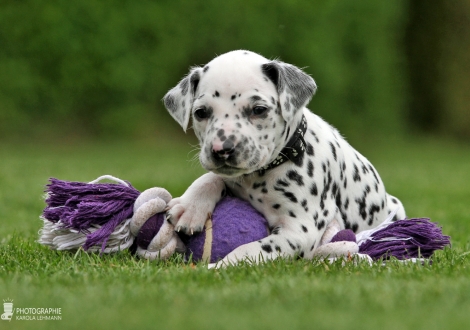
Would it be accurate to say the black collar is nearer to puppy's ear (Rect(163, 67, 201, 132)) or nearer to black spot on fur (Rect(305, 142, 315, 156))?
black spot on fur (Rect(305, 142, 315, 156))

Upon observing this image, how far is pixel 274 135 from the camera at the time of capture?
169 inches

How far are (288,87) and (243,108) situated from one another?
34cm

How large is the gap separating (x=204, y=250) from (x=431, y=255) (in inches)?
55.1

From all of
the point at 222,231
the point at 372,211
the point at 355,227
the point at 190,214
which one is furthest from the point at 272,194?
the point at 372,211

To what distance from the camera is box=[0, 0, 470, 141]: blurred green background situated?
1505cm

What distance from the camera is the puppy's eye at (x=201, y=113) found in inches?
168

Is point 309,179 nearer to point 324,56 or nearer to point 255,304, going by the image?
point 255,304

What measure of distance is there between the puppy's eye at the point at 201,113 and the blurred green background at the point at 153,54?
1148cm

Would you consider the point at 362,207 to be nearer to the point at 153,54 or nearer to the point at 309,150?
the point at 309,150

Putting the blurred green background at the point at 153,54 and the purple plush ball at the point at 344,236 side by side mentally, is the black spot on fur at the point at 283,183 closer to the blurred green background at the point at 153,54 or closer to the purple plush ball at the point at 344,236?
the purple plush ball at the point at 344,236

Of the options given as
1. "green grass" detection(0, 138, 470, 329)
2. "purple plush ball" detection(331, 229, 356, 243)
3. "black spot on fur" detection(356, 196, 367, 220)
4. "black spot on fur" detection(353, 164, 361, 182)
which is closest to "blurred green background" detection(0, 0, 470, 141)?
"green grass" detection(0, 138, 470, 329)

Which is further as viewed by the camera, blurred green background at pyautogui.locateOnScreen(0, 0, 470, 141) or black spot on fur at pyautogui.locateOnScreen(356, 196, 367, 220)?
blurred green background at pyautogui.locateOnScreen(0, 0, 470, 141)

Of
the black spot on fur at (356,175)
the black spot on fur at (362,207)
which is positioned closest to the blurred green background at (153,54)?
the black spot on fur at (356,175)

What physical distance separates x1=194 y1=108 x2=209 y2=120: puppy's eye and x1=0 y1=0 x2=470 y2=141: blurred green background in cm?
1148
